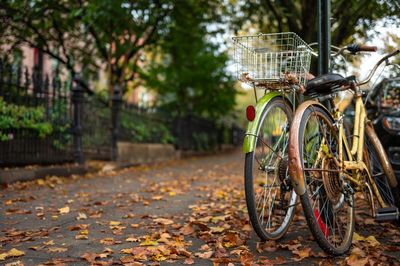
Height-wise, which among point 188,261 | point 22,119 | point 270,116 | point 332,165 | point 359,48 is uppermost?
point 359,48

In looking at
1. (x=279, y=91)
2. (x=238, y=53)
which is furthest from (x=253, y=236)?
(x=238, y=53)

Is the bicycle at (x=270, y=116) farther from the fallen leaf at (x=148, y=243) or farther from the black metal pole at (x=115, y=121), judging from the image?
the black metal pole at (x=115, y=121)

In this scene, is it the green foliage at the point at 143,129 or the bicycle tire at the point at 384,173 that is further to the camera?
the green foliage at the point at 143,129

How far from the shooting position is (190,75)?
1655 centimetres

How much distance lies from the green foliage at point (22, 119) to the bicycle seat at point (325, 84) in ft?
17.1

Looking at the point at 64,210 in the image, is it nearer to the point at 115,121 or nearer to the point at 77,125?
the point at 77,125

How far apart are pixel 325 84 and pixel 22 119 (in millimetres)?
5740

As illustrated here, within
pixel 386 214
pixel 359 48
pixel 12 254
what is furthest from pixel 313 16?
pixel 12 254

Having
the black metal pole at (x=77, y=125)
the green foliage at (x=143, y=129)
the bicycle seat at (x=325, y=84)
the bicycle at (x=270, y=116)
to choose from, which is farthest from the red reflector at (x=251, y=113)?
the green foliage at (x=143, y=129)

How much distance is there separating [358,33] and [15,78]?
5.51 metres

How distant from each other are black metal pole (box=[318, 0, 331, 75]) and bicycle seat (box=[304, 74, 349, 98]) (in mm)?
489

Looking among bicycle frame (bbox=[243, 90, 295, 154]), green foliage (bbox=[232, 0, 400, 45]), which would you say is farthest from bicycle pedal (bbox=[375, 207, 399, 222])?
green foliage (bbox=[232, 0, 400, 45])

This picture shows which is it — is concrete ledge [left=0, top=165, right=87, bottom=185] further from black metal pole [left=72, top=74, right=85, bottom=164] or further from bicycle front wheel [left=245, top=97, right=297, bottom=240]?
bicycle front wheel [left=245, top=97, right=297, bottom=240]

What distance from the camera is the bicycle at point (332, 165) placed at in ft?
10.2
